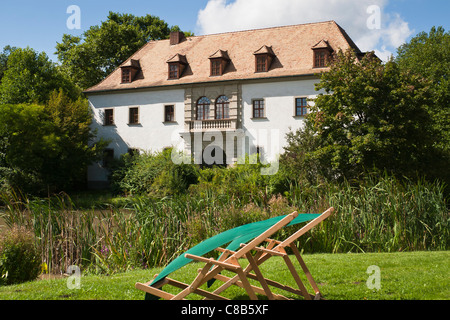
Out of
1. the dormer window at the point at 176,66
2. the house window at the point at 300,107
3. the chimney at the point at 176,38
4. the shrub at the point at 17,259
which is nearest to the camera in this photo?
the shrub at the point at 17,259

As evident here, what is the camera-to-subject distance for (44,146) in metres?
29.2

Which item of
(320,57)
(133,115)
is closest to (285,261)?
(320,57)

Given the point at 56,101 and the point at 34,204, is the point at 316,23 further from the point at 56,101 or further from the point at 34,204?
the point at 34,204

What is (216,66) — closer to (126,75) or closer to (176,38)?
(176,38)

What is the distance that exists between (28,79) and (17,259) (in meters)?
Result: 30.3

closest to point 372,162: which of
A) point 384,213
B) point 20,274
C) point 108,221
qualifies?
point 384,213

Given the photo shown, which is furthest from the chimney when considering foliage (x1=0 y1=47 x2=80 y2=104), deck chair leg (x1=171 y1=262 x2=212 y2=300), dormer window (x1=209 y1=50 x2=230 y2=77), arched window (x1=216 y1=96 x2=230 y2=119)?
deck chair leg (x1=171 y1=262 x2=212 y2=300)

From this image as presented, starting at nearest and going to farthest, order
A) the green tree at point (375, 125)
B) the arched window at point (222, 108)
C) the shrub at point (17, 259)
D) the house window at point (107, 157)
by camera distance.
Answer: the shrub at point (17, 259) → the green tree at point (375, 125) → the arched window at point (222, 108) → the house window at point (107, 157)

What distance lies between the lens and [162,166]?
29.4 meters

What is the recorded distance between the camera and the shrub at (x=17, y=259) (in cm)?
791

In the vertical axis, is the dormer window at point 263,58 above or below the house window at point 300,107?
above

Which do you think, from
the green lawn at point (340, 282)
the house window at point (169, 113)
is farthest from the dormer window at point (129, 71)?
the green lawn at point (340, 282)

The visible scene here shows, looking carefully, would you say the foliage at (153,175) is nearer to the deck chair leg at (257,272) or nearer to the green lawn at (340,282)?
Result: the green lawn at (340,282)

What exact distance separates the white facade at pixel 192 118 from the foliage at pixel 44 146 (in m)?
2.49
